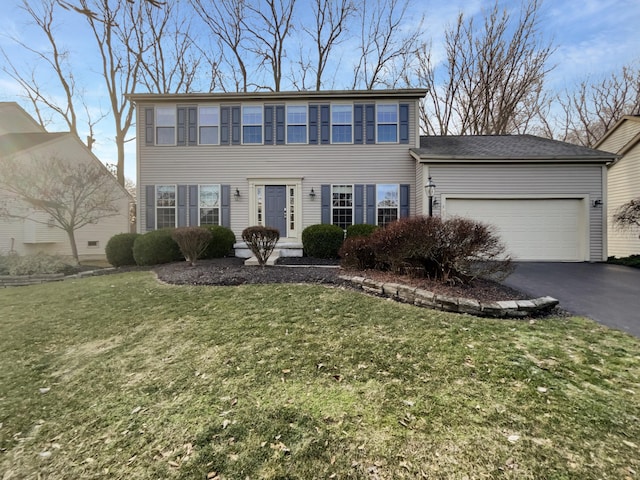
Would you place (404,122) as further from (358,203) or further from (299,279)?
(299,279)

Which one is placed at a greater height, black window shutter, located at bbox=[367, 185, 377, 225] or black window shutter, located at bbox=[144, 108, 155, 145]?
black window shutter, located at bbox=[144, 108, 155, 145]

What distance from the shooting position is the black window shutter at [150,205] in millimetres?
10836

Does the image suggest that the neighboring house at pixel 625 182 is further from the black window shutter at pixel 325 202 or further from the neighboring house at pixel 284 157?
the black window shutter at pixel 325 202

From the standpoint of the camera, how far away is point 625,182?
38.7 feet

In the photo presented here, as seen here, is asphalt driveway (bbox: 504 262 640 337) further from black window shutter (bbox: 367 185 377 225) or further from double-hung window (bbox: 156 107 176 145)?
double-hung window (bbox: 156 107 176 145)

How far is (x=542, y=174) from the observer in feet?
30.9

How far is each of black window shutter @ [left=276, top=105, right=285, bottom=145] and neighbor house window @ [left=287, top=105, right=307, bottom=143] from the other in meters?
0.22

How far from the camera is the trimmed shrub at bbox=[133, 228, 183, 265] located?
877 cm

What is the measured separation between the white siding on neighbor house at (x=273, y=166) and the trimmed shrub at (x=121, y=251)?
1317mm

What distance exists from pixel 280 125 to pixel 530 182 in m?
8.55

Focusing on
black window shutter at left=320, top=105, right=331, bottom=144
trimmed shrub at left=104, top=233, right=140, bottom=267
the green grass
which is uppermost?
black window shutter at left=320, top=105, right=331, bottom=144

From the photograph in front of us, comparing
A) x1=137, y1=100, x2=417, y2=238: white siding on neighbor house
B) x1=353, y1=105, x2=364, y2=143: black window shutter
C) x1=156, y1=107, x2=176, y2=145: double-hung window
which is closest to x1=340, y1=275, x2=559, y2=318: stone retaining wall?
x1=137, y1=100, x2=417, y2=238: white siding on neighbor house

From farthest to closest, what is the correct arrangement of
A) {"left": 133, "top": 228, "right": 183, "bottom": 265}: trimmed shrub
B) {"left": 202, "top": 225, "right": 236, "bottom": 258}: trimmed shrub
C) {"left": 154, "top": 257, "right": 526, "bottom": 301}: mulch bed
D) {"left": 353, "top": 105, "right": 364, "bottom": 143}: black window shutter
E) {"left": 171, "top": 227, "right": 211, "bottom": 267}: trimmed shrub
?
{"left": 353, "top": 105, "right": 364, "bottom": 143}: black window shutter < {"left": 202, "top": 225, "right": 236, "bottom": 258}: trimmed shrub < {"left": 133, "top": 228, "right": 183, "bottom": 265}: trimmed shrub < {"left": 171, "top": 227, "right": 211, "bottom": 267}: trimmed shrub < {"left": 154, "top": 257, "right": 526, "bottom": 301}: mulch bed

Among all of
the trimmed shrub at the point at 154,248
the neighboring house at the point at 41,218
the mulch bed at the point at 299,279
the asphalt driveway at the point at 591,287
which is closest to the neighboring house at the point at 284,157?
the trimmed shrub at the point at 154,248
